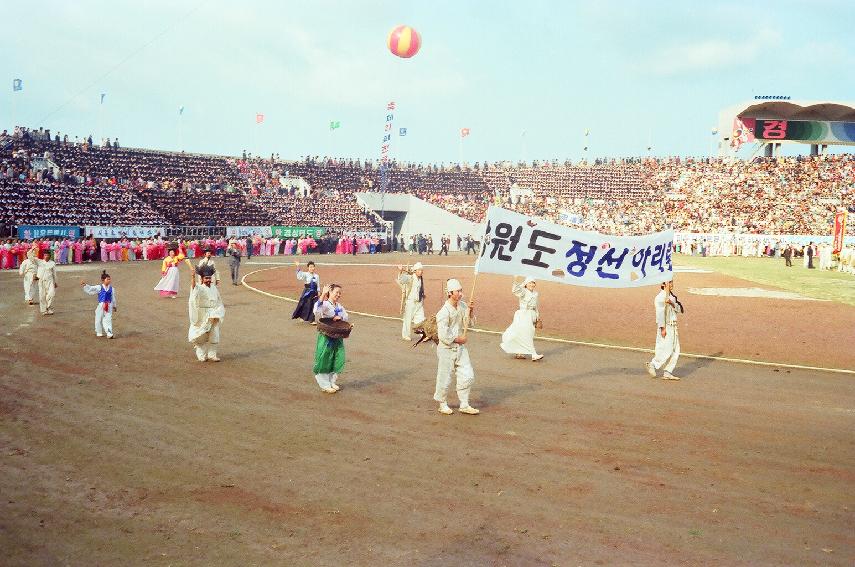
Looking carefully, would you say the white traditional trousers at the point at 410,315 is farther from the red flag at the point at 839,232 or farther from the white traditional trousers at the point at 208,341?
the red flag at the point at 839,232

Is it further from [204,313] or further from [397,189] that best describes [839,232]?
[204,313]

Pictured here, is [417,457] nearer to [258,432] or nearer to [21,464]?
[258,432]

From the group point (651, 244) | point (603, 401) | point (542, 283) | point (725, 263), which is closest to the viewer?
point (603, 401)

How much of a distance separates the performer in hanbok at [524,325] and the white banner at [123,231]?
34182 mm

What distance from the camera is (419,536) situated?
5773 mm

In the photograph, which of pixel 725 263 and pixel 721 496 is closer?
pixel 721 496

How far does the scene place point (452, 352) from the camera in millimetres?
9570

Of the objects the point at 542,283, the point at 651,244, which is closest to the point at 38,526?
the point at 651,244

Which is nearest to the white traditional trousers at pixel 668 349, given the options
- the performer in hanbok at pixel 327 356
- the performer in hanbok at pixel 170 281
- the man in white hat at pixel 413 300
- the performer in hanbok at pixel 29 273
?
the man in white hat at pixel 413 300

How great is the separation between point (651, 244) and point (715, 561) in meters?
6.57

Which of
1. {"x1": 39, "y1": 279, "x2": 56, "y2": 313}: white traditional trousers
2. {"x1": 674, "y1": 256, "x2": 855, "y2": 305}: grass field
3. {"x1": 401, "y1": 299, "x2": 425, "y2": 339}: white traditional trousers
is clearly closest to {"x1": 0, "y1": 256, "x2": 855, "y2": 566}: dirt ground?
{"x1": 401, "y1": 299, "x2": 425, "y2": 339}: white traditional trousers

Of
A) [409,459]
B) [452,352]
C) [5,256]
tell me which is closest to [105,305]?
[452,352]

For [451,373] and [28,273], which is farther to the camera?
[28,273]

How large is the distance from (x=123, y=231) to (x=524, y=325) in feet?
117
